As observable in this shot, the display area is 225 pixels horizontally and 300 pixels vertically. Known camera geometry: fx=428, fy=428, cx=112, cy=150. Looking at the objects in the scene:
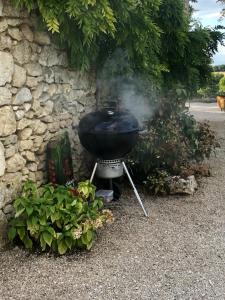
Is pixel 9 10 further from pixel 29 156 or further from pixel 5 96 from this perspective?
pixel 29 156

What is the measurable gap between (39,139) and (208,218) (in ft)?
5.85

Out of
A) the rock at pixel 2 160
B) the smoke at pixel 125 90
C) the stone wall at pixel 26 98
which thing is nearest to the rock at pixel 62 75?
the stone wall at pixel 26 98

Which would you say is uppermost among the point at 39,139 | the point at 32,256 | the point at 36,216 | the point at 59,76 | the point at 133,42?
the point at 133,42

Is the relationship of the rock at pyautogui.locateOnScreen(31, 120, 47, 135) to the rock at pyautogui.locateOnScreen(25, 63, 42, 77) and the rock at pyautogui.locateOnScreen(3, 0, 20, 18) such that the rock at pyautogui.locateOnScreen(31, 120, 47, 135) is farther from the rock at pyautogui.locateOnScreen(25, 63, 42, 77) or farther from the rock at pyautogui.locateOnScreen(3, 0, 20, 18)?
the rock at pyautogui.locateOnScreen(3, 0, 20, 18)

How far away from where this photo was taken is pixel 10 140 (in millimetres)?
3469

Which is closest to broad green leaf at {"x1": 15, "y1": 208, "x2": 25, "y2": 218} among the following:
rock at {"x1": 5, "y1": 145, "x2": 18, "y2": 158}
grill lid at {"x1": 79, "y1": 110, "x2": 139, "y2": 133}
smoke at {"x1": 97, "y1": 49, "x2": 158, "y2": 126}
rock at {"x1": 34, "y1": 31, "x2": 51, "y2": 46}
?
rock at {"x1": 5, "y1": 145, "x2": 18, "y2": 158}

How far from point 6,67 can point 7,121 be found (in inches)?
16.5

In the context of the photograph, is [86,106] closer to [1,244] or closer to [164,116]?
[164,116]

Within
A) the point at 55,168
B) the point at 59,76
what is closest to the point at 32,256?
the point at 55,168

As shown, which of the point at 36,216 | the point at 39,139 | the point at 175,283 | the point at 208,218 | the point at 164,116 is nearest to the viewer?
the point at 175,283

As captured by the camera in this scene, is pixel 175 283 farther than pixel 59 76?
No

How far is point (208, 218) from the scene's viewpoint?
4.14 meters

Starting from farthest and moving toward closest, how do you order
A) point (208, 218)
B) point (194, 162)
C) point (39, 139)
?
point (194, 162)
point (208, 218)
point (39, 139)

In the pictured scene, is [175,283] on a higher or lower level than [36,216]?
lower
